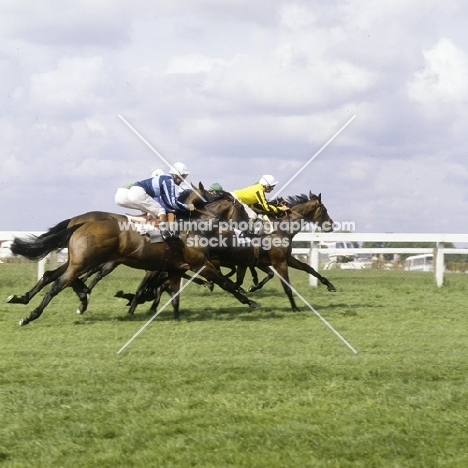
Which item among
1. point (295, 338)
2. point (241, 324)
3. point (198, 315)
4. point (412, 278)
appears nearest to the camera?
point (295, 338)

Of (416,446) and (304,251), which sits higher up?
(304,251)

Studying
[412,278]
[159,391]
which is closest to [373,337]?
[159,391]

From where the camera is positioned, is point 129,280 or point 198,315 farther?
point 129,280

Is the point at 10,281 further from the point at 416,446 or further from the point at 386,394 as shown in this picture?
Answer: the point at 416,446

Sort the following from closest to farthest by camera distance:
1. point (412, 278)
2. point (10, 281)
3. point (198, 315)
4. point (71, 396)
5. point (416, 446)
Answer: point (416, 446) < point (71, 396) < point (198, 315) < point (10, 281) < point (412, 278)

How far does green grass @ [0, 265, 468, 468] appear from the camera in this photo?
4.61 m

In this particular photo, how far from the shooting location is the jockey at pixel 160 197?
10414 mm

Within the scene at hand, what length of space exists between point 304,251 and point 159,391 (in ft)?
40.2

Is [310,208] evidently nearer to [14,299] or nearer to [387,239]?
[387,239]

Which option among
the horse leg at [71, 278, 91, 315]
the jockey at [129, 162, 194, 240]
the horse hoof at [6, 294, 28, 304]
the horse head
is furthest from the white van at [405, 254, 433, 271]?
the horse hoof at [6, 294, 28, 304]

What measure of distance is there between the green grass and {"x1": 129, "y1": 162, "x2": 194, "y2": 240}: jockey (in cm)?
134

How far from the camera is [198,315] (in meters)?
11.3

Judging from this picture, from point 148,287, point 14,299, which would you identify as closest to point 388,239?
point 148,287

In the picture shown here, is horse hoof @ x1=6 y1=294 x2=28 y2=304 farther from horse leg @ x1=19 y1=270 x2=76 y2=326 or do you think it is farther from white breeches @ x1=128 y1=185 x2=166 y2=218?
white breeches @ x1=128 y1=185 x2=166 y2=218
